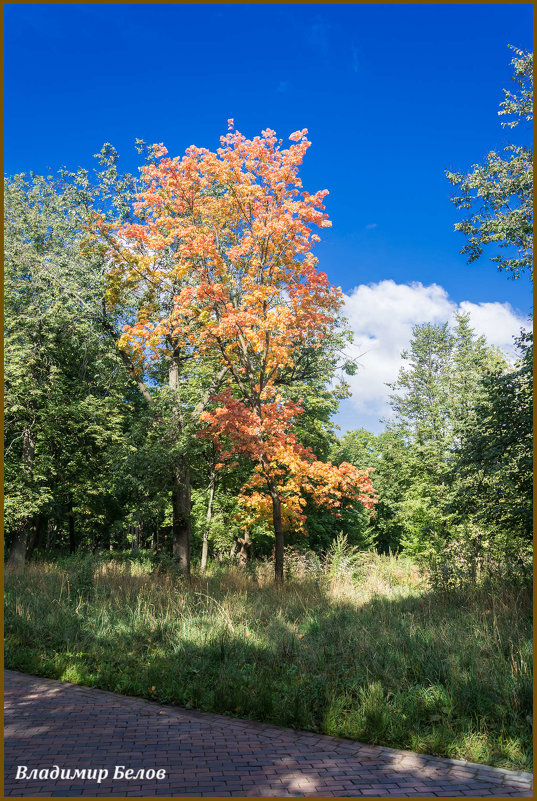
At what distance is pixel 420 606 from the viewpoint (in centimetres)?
988

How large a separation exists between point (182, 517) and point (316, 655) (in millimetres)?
10364

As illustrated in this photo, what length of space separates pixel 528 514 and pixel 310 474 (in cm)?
519

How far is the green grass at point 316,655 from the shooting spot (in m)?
5.62

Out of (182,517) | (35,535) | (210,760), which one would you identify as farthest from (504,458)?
(35,535)

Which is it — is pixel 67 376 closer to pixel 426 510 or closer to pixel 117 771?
pixel 426 510

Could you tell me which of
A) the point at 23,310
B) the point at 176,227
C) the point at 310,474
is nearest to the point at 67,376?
the point at 23,310

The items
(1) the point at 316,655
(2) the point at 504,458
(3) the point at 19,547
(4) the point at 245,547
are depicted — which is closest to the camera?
(1) the point at 316,655

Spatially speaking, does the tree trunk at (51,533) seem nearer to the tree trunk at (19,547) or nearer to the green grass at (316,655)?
the tree trunk at (19,547)

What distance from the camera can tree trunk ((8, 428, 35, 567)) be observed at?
19828 millimetres

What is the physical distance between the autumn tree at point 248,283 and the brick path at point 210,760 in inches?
324

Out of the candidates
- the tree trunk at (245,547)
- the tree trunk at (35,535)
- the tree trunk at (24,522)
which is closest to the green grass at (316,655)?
the tree trunk at (24,522)

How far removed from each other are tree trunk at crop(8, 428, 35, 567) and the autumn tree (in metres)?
7.12

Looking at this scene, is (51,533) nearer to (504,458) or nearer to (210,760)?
(504,458)

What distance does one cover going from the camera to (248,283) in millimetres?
14633
